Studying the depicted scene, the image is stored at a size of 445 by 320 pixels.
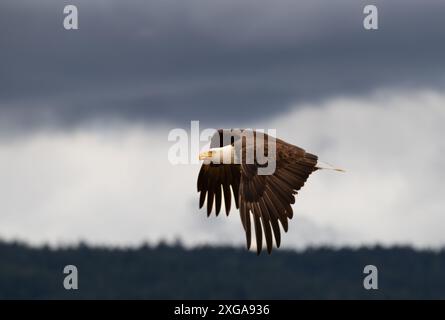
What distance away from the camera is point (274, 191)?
25.9 m

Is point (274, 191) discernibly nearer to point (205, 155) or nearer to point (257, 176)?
point (257, 176)

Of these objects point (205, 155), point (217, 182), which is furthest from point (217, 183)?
point (205, 155)

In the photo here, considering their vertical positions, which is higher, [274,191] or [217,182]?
[217,182]

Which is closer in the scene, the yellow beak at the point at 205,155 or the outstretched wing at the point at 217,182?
the yellow beak at the point at 205,155

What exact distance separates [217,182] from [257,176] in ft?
12.7

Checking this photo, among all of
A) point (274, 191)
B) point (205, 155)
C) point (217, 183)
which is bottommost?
point (274, 191)

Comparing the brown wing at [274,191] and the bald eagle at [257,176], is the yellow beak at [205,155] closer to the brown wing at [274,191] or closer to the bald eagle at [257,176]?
the bald eagle at [257,176]

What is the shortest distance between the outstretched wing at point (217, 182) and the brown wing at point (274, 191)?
2791mm

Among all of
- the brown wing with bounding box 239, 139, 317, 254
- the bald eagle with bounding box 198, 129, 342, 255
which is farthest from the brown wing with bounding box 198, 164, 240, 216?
the brown wing with bounding box 239, 139, 317, 254

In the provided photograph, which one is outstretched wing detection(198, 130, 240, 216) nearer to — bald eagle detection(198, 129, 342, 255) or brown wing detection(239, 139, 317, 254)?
bald eagle detection(198, 129, 342, 255)

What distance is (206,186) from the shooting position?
30047mm

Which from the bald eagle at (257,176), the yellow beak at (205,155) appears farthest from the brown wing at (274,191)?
the yellow beak at (205,155)

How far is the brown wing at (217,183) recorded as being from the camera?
97.4 ft
